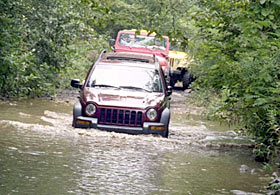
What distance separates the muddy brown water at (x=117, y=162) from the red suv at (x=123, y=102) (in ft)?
0.82

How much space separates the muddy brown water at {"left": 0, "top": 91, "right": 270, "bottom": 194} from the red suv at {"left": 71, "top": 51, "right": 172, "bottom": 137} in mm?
251

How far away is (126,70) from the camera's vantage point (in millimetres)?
12289

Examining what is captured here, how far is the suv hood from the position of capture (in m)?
11.0

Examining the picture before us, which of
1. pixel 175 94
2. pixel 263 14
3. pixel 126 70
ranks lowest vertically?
pixel 175 94

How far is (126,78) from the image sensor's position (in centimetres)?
1206

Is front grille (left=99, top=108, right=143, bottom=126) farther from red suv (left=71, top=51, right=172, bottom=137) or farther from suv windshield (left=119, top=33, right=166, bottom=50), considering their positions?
suv windshield (left=119, top=33, right=166, bottom=50)

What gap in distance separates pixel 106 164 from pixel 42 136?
92.1 inches

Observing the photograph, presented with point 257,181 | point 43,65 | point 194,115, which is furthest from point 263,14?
point 43,65

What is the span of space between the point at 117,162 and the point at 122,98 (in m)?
2.28

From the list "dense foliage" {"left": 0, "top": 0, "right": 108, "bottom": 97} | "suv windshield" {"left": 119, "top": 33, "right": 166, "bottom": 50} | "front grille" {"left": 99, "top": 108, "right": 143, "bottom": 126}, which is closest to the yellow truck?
"suv windshield" {"left": 119, "top": 33, "right": 166, "bottom": 50}

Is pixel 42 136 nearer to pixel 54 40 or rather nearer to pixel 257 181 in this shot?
pixel 257 181

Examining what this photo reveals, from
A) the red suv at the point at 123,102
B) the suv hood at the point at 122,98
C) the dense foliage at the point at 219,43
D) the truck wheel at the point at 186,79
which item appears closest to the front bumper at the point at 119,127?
the red suv at the point at 123,102

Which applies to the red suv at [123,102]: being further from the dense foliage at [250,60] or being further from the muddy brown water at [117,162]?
the dense foliage at [250,60]

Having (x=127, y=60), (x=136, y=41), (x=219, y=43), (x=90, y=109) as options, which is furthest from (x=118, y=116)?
(x=136, y=41)
